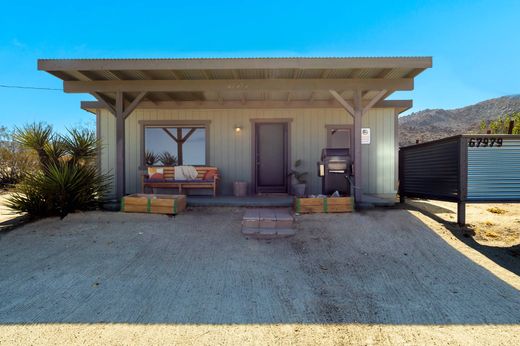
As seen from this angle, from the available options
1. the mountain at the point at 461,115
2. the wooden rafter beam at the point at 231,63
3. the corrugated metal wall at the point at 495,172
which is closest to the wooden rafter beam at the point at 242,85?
the wooden rafter beam at the point at 231,63

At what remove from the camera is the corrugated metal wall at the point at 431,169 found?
479cm

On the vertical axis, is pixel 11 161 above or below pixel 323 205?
above

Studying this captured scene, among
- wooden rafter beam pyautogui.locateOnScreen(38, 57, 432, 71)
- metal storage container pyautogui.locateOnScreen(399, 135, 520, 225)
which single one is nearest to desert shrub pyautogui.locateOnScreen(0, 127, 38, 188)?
wooden rafter beam pyautogui.locateOnScreen(38, 57, 432, 71)

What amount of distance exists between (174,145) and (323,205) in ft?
14.8

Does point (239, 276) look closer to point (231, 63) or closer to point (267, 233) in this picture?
point (267, 233)

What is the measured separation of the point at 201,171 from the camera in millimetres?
7465

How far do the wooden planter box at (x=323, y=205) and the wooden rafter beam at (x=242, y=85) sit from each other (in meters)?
2.16

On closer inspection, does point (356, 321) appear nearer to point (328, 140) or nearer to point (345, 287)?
point (345, 287)

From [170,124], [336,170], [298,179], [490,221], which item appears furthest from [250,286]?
[170,124]

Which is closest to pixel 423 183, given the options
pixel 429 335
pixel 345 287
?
pixel 345 287

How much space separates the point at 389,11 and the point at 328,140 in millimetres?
5206

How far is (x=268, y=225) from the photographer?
466 cm

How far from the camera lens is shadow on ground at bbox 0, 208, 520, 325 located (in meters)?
2.40

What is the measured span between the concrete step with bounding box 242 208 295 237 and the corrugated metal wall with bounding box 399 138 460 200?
8.73 feet
